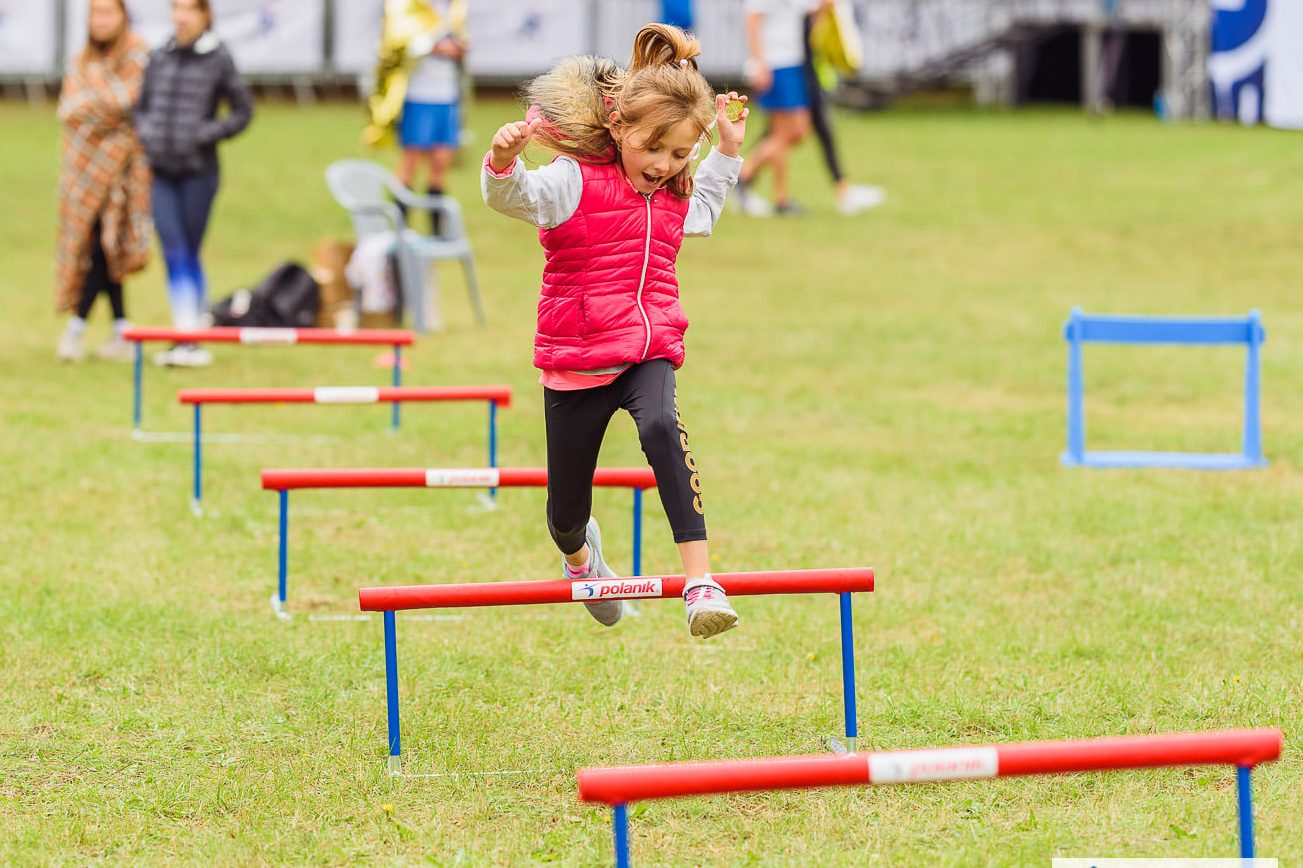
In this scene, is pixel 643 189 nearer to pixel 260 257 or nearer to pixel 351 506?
pixel 351 506

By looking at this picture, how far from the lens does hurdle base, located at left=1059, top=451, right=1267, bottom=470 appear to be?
28.5ft

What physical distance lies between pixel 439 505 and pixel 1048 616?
283 cm

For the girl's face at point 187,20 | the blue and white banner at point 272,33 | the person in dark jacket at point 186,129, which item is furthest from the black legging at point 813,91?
the blue and white banner at point 272,33

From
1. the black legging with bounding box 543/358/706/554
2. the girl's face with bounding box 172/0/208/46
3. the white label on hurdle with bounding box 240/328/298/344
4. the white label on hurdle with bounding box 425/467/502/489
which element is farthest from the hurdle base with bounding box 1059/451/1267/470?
the girl's face with bounding box 172/0/208/46

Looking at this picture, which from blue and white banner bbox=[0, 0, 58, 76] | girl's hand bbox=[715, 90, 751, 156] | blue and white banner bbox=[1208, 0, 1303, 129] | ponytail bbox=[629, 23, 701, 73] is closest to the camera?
ponytail bbox=[629, 23, 701, 73]

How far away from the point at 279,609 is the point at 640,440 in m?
1.93

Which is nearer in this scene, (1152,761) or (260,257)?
(1152,761)

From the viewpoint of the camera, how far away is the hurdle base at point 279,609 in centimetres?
624

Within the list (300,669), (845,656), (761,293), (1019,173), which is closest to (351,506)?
(300,669)

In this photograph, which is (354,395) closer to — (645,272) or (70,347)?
(645,272)

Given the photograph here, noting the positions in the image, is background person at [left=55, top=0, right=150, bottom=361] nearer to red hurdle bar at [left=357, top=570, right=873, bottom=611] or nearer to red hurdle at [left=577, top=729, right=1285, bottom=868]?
red hurdle bar at [left=357, top=570, right=873, bottom=611]

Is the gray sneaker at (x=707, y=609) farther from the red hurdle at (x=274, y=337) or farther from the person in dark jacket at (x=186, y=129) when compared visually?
the person in dark jacket at (x=186, y=129)

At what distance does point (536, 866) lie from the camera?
4215 millimetres

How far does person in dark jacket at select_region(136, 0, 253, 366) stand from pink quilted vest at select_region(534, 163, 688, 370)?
6.34 metres
